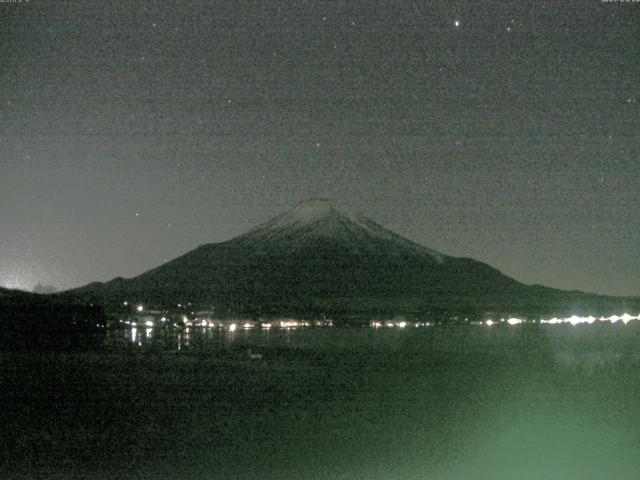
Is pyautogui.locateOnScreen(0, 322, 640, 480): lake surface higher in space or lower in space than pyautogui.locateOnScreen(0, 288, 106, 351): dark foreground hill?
lower

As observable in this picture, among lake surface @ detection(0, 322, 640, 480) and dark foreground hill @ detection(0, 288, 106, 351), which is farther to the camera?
dark foreground hill @ detection(0, 288, 106, 351)

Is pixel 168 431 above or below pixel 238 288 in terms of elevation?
below

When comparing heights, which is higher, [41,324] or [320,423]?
[41,324]

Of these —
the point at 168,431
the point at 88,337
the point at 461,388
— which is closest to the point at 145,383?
the point at 461,388

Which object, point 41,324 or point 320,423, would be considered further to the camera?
point 41,324

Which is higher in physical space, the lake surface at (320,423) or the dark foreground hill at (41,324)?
the dark foreground hill at (41,324)

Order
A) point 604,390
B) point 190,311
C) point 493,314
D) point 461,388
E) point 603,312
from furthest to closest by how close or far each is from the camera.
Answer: point 603,312 < point 493,314 < point 190,311 < point 461,388 < point 604,390

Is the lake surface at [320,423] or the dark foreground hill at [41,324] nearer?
the lake surface at [320,423]

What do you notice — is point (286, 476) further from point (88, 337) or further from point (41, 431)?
point (88, 337)
